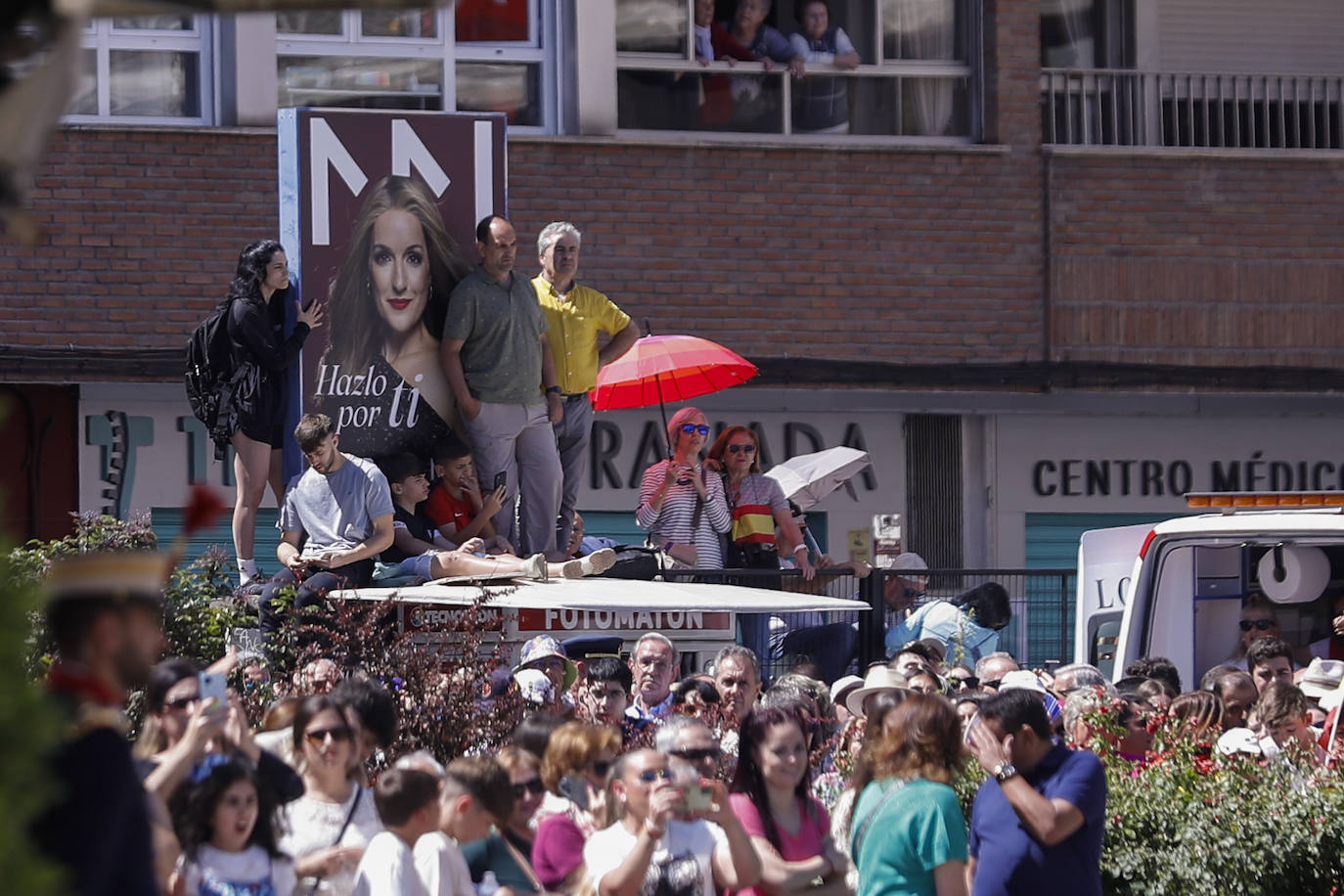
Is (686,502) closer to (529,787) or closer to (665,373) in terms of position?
(665,373)

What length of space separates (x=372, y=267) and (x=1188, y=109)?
10.2 meters

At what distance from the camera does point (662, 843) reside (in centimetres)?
527

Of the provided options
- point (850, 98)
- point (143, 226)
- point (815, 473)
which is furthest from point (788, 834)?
point (850, 98)

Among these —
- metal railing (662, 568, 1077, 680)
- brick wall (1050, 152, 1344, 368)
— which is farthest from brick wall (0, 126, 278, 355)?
brick wall (1050, 152, 1344, 368)

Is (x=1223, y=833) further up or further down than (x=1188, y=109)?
further down

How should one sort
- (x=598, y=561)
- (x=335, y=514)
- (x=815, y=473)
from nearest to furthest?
1. (x=335, y=514)
2. (x=598, y=561)
3. (x=815, y=473)

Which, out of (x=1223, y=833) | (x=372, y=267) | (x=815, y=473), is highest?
(x=372, y=267)

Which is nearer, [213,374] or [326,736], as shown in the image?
[326,736]

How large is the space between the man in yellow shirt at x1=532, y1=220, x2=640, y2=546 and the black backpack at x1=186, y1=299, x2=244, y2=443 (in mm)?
1818

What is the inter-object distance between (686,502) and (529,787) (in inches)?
263

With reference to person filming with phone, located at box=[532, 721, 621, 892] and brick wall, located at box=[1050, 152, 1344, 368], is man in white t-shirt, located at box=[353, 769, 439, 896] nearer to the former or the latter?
person filming with phone, located at box=[532, 721, 621, 892]

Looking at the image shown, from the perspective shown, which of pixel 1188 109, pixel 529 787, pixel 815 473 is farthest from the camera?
pixel 1188 109

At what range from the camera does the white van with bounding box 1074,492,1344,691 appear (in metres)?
11.5

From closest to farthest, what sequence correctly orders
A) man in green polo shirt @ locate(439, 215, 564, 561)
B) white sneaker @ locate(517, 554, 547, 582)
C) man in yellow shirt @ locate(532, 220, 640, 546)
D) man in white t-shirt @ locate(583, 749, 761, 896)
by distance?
1. man in white t-shirt @ locate(583, 749, 761, 896)
2. white sneaker @ locate(517, 554, 547, 582)
3. man in green polo shirt @ locate(439, 215, 564, 561)
4. man in yellow shirt @ locate(532, 220, 640, 546)
